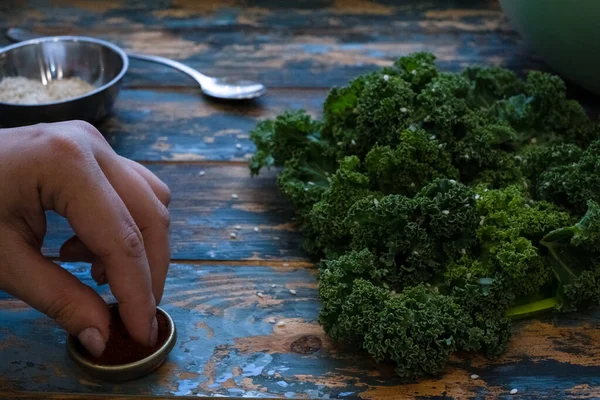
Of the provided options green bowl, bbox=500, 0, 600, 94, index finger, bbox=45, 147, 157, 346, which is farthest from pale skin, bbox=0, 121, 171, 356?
green bowl, bbox=500, 0, 600, 94

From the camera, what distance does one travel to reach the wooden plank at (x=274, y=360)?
120 centimetres

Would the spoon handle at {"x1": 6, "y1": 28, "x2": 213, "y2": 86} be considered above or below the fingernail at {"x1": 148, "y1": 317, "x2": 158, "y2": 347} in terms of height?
above

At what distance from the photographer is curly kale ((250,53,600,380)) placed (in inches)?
49.2

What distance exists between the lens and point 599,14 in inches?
69.7

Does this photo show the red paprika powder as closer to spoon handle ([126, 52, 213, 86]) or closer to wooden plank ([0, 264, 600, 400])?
wooden plank ([0, 264, 600, 400])

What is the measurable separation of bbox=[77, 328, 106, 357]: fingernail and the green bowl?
128 cm

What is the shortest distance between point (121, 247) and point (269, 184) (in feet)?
2.13

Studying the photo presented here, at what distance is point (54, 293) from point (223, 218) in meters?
0.52

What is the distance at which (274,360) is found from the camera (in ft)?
4.13

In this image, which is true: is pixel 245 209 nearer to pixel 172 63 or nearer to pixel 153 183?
pixel 153 183

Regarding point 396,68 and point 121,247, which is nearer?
point 121,247

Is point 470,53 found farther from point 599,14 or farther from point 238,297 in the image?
point 238,297

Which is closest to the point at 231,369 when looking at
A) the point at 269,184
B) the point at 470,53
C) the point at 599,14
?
the point at 269,184

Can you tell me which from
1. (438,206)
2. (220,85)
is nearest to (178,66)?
(220,85)
